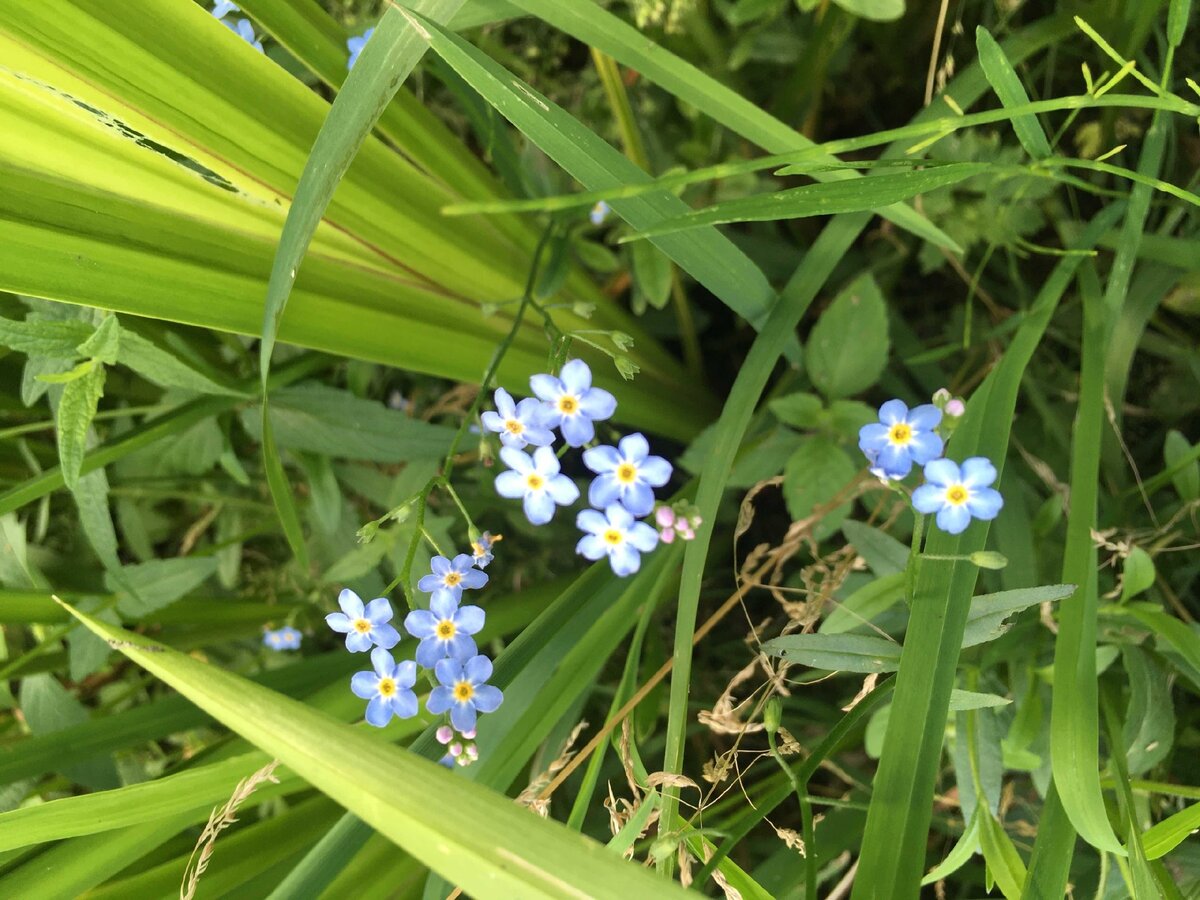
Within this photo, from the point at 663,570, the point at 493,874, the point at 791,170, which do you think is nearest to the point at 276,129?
the point at 791,170

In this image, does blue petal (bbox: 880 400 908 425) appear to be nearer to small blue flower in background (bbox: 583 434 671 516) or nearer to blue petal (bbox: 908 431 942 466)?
blue petal (bbox: 908 431 942 466)

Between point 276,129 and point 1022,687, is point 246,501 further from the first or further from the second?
point 1022,687

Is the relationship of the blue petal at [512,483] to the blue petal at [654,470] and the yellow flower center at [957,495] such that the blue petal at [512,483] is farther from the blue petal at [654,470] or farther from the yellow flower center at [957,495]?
the yellow flower center at [957,495]

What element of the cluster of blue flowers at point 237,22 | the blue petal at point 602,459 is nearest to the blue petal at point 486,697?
the blue petal at point 602,459

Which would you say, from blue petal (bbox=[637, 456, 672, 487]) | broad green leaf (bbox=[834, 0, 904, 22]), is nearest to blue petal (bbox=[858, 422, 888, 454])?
blue petal (bbox=[637, 456, 672, 487])

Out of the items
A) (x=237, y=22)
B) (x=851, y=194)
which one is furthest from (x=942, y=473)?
(x=237, y=22)
